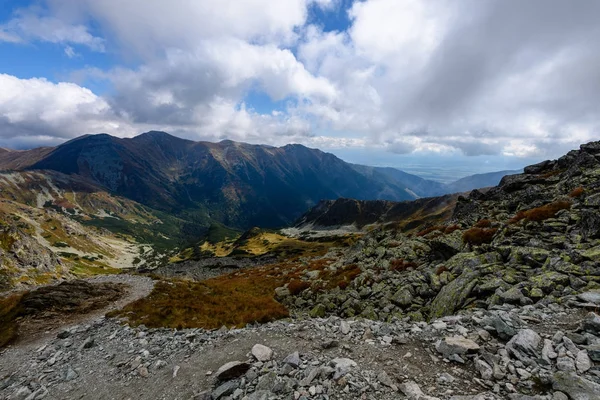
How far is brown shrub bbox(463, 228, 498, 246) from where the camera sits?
961 inches

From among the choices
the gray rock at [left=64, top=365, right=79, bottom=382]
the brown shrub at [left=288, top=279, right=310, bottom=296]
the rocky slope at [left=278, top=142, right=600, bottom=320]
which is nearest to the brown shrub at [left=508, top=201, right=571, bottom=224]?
the rocky slope at [left=278, top=142, right=600, bottom=320]

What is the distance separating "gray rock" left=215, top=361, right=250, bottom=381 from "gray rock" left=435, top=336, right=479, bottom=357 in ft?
25.9

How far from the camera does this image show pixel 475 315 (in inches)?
485

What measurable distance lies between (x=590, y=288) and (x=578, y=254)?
3.59m

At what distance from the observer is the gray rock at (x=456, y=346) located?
980 cm

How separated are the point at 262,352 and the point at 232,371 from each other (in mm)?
1560

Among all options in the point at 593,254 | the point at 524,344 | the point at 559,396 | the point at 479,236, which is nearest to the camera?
the point at 559,396

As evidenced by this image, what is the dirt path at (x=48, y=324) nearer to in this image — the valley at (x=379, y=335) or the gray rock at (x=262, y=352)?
the valley at (x=379, y=335)

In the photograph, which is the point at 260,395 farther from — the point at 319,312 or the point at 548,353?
the point at 319,312

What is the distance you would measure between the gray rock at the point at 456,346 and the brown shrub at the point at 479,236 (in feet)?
56.8

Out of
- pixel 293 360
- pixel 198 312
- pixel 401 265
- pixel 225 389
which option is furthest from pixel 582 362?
pixel 198 312

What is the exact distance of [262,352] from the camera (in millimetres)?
12305

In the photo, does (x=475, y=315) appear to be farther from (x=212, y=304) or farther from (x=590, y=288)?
(x=212, y=304)

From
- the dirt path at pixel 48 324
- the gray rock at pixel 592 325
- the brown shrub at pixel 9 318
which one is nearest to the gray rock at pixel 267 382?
the gray rock at pixel 592 325
